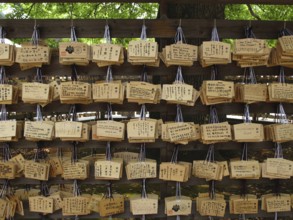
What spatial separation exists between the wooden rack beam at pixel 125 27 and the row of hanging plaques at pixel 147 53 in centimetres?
15

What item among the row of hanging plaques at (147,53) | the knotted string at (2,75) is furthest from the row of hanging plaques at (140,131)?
the row of hanging plaques at (147,53)

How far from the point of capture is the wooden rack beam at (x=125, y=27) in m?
3.74

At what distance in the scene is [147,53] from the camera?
3465 mm

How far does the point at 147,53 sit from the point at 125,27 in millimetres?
483

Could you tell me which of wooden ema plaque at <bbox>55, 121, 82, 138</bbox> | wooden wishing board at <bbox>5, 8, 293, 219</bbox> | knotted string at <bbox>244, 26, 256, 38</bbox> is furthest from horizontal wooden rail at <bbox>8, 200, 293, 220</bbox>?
knotted string at <bbox>244, 26, 256, 38</bbox>

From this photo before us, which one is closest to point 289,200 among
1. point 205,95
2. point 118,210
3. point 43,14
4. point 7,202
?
point 205,95

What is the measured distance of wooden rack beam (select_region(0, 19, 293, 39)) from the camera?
3742 millimetres

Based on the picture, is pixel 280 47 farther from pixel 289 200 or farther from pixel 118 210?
pixel 118 210

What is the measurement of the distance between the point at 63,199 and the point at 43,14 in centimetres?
530

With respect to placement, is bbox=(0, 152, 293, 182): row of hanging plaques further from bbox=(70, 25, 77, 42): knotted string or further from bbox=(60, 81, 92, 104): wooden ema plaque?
bbox=(70, 25, 77, 42): knotted string

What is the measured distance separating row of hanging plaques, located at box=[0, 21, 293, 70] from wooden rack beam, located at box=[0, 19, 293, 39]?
152mm

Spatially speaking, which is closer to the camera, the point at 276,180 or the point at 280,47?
the point at 280,47

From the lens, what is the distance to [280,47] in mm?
3619

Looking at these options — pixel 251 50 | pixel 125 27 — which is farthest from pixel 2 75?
pixel 251 50
